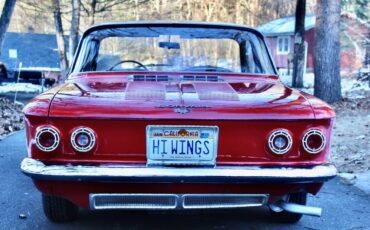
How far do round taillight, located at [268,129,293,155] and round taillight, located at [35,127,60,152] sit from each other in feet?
4.46

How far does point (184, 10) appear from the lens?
3097 centimetres

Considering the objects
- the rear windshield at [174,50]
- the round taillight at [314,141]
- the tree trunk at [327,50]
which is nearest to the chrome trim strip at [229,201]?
the round taillight at [314,141]

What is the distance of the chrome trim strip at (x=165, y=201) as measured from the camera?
10.3ft

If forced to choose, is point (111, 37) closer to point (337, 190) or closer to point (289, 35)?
point (337, 190)

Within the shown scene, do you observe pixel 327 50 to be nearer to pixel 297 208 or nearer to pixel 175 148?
pixel 297 208

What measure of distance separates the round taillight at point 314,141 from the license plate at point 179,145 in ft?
2.02

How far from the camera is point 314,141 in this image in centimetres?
326

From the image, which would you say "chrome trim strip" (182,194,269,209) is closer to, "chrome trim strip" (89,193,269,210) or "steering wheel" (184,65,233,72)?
"chrome trim strip" (89,193,269,210)

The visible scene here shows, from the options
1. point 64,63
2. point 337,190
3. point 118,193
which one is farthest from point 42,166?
point 64,63

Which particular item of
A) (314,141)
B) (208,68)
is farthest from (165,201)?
(208,68)

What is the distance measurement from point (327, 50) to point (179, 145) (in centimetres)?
1029

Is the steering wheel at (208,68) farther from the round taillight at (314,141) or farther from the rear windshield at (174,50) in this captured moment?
the round taillight at (314,141)

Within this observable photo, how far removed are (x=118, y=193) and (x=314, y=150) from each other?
4.26 ft

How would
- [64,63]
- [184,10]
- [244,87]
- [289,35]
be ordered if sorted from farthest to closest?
[289,35]
[184,10]
[64,63]
[244,87]
